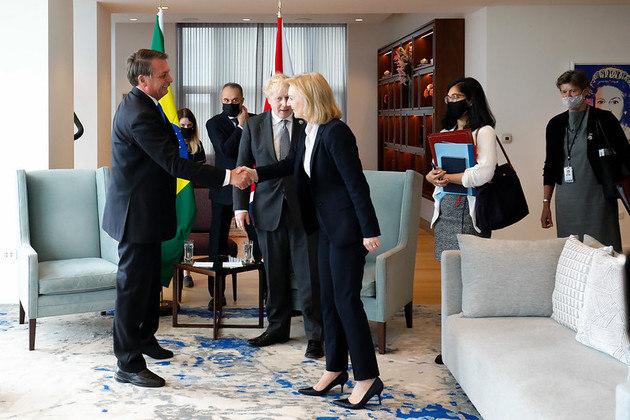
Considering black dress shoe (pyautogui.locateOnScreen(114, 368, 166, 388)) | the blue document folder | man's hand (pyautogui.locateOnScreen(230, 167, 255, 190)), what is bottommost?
black dress shoe (pyautogui.locateOnScreen(114, 368, 166, 388))

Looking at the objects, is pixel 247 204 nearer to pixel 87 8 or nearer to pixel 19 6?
pixel 19 6

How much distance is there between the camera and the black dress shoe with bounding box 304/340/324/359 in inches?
164

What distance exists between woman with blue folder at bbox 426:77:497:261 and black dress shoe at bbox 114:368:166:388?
5.27ft

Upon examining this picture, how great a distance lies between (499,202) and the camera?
3.75 m

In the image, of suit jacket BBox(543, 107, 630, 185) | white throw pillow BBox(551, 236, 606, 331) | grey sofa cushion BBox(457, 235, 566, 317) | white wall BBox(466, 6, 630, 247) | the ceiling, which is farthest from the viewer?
white wall BBox(466, 6, 630, 247)

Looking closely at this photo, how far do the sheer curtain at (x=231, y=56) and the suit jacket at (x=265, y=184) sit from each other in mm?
8204

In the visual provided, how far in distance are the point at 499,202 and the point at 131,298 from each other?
1895mm

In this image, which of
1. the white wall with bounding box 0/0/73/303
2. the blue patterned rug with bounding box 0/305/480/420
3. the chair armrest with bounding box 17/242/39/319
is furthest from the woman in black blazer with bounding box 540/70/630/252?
the white wall with bounding box 0/0/73/303

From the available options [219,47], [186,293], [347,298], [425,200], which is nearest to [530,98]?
[425,200]

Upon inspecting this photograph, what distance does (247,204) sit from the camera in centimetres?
440

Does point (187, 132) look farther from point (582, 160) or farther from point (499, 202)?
point (499, 202)

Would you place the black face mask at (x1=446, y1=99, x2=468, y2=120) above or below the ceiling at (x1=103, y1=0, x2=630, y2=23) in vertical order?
below

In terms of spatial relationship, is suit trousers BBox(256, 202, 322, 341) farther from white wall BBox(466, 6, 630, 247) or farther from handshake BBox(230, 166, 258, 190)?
white wall BBox(466, 6, 630, 247)

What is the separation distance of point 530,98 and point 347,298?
16.8 feet
